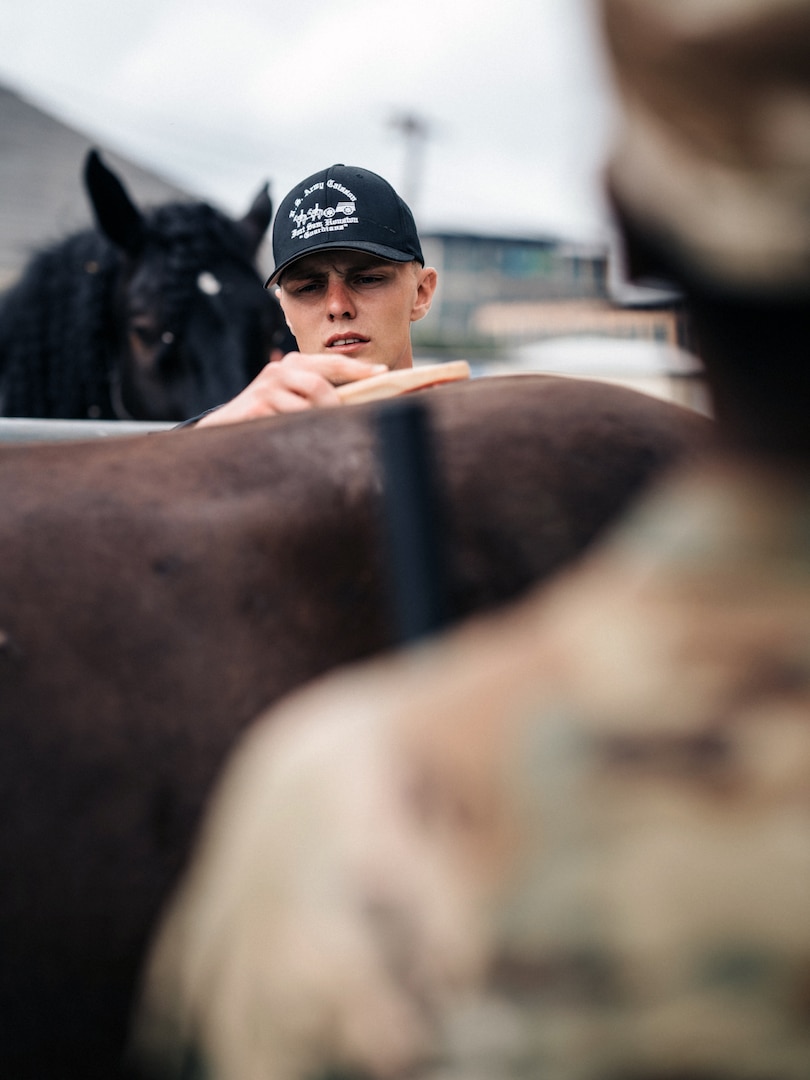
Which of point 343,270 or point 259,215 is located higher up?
point 259,215

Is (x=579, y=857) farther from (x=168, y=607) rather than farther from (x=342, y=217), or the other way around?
(x=342, y=217)

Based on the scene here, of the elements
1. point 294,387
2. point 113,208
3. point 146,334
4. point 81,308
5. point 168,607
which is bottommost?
point 168,607

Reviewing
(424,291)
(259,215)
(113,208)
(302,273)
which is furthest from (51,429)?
(259,215)

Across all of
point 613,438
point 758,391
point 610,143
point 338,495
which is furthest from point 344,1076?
point 613,438

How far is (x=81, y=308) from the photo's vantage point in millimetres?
4133

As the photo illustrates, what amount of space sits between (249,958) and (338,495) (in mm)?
822

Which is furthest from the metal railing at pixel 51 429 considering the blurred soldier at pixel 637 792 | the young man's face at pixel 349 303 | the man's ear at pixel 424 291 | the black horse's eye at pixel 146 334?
the blurred soldier at pixel 637 792

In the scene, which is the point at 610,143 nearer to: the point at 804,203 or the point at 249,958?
the point at 804,203

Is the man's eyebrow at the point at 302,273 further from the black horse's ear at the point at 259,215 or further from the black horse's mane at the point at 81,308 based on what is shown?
the black horse's ear at the point at 259,215

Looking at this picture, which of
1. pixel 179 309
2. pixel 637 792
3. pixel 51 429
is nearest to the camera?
pixel 637 792

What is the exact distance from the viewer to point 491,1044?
51 cm

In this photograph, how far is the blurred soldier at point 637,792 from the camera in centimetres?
49

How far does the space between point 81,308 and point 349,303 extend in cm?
213

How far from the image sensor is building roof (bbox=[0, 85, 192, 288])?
12555 mm
